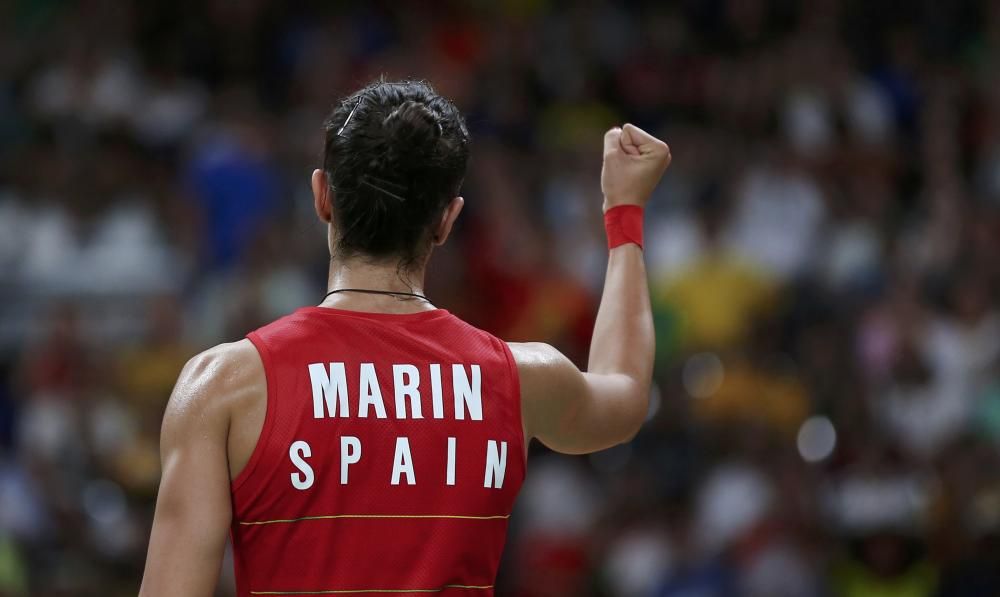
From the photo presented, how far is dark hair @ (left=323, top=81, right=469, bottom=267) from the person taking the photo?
89.1 inches

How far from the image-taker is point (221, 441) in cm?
216

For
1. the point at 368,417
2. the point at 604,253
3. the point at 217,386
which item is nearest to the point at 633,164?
the point at 368,417

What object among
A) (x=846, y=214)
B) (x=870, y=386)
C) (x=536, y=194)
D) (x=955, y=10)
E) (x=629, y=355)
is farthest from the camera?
(x=955, y=10)

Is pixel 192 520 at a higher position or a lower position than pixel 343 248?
lower

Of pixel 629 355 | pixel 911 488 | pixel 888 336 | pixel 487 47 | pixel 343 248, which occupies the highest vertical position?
pixel 487 47

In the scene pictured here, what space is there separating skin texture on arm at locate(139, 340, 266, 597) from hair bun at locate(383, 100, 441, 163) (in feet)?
1.43

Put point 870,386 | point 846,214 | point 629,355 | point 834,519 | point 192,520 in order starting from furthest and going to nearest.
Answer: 1. point 846,214
2. point 870,386
3. point 834,519
4. point 629,355
5. point 192,520

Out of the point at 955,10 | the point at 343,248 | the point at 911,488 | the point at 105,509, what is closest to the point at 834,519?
the point at 911,488

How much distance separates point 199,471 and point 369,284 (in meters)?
0.42

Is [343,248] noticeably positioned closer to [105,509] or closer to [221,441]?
[221,441]

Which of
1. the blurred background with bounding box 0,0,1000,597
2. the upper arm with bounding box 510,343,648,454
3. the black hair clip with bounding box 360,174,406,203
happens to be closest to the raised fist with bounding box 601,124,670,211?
the upper arm with bounding box 510,343,648,454

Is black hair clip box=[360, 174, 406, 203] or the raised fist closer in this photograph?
black hair clip box=[360, 174, 406, 203]

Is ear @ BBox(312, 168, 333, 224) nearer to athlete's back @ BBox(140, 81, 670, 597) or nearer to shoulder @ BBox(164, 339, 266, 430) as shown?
athlete's back @ BBox(140, 81, 670, 597)

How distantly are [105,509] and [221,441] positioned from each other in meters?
5.78
